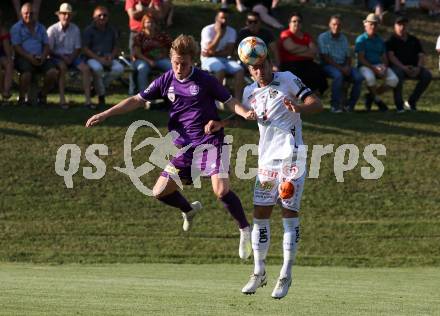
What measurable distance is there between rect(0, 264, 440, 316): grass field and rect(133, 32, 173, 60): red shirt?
16.1 feet

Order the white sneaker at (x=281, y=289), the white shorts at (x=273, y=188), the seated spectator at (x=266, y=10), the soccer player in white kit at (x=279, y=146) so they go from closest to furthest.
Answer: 1. the white sneaker at (x=281, y=289)
2. the soccer player in white kit at (x=279, y=146)
3. the white shorts at (x=273, y=188)
4. the seated spectator at (x=266, y=10)

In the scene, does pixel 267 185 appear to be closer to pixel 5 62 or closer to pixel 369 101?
pixel 5 62

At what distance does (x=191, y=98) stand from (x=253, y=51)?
1.79 metres

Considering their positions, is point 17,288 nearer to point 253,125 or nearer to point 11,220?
point 11,220

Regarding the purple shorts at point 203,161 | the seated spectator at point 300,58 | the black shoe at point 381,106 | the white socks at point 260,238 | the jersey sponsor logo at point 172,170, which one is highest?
the seated spectator at point 300,58

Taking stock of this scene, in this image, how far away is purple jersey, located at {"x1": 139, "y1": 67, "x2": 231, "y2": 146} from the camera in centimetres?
1215

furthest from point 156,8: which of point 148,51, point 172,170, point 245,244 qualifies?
point 245,244

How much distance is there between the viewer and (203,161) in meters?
12.5

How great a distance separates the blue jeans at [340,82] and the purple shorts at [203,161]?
8510 millimetres

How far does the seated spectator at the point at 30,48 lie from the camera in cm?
1980

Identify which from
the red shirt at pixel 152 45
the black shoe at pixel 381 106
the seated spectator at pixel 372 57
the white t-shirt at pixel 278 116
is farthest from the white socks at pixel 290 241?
the black shoe at pixel 381 106

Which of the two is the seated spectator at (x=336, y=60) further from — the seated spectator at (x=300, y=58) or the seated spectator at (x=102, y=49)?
the seated spectator at (x=102, y=49)

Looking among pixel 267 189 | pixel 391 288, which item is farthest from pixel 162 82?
pixel 391 288

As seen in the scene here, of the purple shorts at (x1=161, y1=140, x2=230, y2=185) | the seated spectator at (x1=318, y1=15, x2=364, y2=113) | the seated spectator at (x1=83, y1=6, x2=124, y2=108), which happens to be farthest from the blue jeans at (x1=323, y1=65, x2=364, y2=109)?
the purple shorts at (x1=161, y1=140, x2=230, y2=185)
